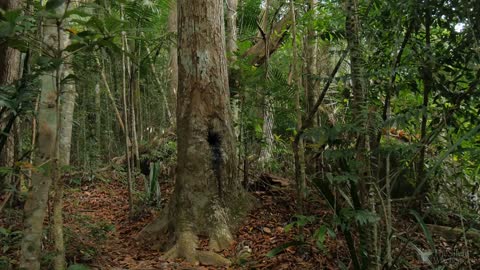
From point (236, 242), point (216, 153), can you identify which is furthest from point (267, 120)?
point (236, 242)

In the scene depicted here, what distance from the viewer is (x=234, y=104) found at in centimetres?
596

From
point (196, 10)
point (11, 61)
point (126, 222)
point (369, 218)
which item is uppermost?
point (196, 10)

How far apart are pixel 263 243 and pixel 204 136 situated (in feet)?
4.24

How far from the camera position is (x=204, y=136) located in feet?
14.7

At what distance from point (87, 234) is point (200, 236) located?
122cm

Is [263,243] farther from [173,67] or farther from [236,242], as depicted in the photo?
[173,67]

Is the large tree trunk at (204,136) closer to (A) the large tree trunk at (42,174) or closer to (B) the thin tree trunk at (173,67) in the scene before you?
(A) the large tree trunk at (42,174)

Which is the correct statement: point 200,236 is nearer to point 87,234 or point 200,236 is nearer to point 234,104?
point 87,234

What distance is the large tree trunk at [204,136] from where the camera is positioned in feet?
14.3

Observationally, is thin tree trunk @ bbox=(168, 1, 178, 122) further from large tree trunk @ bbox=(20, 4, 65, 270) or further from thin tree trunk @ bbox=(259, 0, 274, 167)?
large tree trunk @ bbox=(20, 4, 65, 270)

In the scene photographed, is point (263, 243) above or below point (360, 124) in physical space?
below

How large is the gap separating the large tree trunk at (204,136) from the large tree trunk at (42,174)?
1.93 m

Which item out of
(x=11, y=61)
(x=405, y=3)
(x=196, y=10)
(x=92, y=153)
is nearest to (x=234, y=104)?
(x=196, y=10)

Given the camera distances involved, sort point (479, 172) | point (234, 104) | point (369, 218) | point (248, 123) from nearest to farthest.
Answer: point (369, 218) < point (479, 172) < point (248, 123) < point (234, 104)
